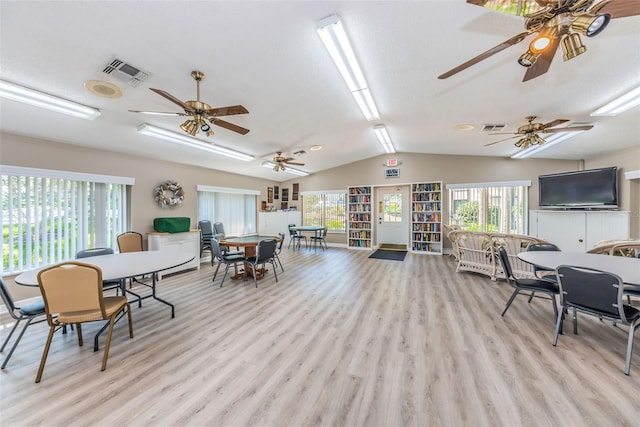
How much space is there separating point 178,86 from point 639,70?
4.91 m

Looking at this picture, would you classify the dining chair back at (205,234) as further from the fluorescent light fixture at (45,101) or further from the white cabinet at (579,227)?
the white cabinet at (579,227)

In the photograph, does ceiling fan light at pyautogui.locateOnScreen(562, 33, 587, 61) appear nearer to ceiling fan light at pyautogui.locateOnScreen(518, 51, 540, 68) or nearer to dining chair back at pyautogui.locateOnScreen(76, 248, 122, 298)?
ceiling fan light at pyautogui.locateOnScreen(518, 51, 540, 68)

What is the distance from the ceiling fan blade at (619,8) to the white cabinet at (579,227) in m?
4.62

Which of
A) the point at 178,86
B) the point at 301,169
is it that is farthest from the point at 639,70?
the point at 301,169

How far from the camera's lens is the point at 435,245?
22.9 ft

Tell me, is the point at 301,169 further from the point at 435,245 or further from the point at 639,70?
the point at 639,70

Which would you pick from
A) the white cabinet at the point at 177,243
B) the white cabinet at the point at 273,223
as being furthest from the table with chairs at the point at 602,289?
the white cabinet at the point at 273,223

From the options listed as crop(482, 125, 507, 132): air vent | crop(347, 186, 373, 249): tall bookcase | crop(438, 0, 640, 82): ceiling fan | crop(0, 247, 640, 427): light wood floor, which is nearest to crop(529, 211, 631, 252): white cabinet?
crop(482, 125, 507, 132): air vent

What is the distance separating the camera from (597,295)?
1.99 metres

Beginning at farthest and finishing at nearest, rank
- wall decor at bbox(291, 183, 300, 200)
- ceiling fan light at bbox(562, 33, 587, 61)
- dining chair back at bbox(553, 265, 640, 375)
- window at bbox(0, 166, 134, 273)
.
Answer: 1. wall decor at bbox(291, 183, 300, 200)
2. window at bbox(0, 166, 134, 273)
3. dining chair back at bbox(553, 265, 640, 375)
4. ceiling fan light at bbox(562, 33, 587, 61)

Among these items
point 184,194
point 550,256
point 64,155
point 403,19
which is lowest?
point 550,256

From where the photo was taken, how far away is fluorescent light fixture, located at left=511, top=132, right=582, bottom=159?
4215mm

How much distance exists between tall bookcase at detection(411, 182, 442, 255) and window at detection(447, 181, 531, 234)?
1.21 feet

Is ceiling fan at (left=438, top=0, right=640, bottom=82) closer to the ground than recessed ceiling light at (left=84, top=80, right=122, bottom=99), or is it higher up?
closer to the ground
